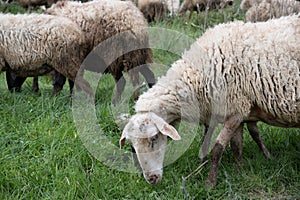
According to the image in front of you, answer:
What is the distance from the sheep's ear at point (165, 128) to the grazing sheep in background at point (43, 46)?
230 centimetres

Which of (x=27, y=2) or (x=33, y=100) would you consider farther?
(x=27, y=2)

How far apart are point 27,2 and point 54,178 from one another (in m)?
8.52

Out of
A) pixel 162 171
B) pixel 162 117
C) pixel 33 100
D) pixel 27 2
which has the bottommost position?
pixel 27 2

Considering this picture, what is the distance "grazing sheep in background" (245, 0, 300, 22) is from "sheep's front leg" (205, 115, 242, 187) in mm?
3292

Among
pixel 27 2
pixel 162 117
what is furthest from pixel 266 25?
pixel 27 2

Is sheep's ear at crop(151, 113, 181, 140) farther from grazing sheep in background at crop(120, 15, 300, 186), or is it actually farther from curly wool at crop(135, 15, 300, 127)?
curly wool at crop(135, 15, 300, 127)

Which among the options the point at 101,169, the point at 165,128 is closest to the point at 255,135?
the point at 165,128

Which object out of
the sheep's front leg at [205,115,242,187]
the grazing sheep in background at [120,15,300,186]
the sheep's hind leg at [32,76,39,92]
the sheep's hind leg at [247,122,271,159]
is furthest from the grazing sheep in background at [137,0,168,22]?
the sheep's front leg at [205,115,242,187]

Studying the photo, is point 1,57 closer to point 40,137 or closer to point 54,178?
point 40,137

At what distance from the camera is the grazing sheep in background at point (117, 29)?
5.79 meters

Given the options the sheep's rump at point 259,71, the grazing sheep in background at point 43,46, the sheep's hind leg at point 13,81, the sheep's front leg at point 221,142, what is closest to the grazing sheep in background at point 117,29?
the grazing sheep in background at point 43,46

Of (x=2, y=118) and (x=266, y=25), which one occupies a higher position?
(x=266, y=25)

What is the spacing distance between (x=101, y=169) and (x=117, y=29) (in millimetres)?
2199

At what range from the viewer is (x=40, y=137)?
4539mm
